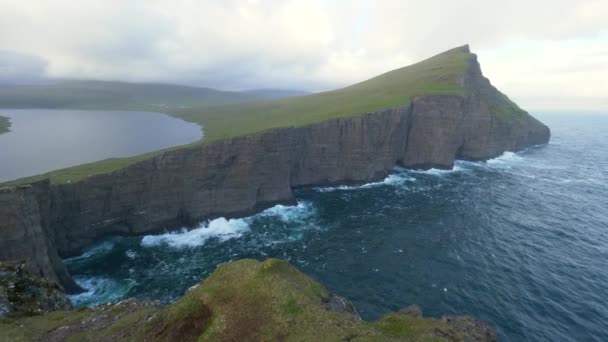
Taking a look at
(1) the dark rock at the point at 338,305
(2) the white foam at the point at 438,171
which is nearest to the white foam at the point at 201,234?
(1) the dark rock at the point at 338,305

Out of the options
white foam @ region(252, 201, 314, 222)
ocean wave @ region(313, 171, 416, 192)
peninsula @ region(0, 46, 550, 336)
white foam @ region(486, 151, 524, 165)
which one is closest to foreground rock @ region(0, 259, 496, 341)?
peninsula @ region(0, 46, 550, 336)

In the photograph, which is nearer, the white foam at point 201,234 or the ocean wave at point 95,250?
the ocean wave at point 95,250

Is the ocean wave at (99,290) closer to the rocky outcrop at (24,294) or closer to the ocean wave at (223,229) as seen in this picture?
the rocky outcrop at (24,294)

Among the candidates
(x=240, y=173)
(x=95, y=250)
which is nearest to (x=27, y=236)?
(x=95, y=250)

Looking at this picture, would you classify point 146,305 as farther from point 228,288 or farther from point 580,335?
point 580,335

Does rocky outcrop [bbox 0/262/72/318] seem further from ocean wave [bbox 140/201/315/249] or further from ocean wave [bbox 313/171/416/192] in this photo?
ocean wave [bbox 313/171/416/192]
